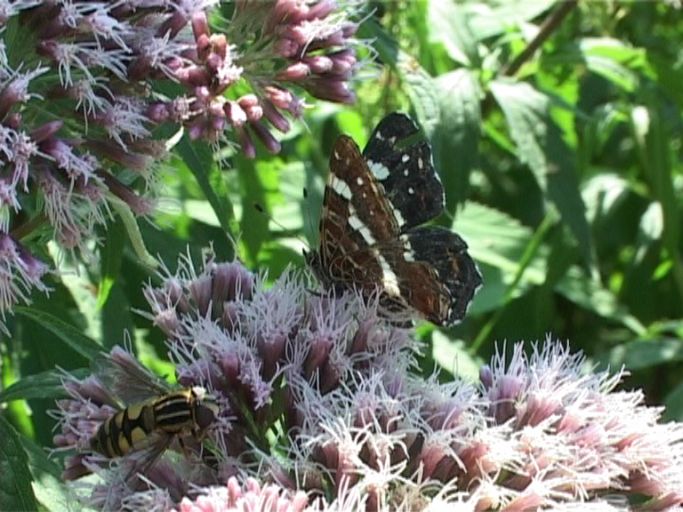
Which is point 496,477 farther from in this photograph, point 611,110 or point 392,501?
point 611,110

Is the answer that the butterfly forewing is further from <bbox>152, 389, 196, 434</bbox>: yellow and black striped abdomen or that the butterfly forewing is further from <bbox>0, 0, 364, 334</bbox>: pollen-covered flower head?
<bbox>152, 389, 196, 434</bbox>: yellow and black striped abdomen

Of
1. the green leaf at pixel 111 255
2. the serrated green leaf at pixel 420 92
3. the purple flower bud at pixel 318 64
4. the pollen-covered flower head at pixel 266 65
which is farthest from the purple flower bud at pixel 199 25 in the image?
the serrated green leaf at pixel 420 92

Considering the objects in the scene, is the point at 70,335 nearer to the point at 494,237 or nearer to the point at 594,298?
the point at 494,237

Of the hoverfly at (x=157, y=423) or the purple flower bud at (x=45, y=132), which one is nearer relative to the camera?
the hoverfly at (x=157, y=423)

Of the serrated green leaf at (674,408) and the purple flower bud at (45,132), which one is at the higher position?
the purple flower bud at (45,132)

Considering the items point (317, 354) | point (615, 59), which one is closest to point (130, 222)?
point (317, 354)

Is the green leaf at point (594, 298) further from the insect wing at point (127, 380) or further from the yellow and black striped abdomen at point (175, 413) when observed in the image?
the yellow and black striped abdomen at point (175, 413)

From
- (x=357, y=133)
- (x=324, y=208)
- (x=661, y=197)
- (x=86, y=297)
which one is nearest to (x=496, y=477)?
(x=324, y=208)
